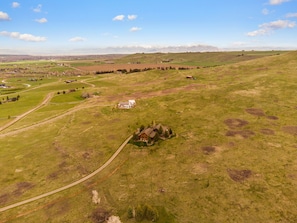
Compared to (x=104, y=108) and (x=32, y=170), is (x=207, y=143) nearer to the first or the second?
(x=32, y=170)

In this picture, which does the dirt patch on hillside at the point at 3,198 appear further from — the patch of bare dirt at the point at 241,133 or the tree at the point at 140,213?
the patch of bare dirt at the point at 241,133

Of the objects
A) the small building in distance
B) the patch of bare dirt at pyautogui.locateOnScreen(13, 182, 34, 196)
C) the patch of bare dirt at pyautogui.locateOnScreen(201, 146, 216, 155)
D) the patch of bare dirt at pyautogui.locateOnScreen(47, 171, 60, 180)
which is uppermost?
the small building in distance

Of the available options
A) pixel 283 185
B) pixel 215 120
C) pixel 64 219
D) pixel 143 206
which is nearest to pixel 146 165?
pixel 143 206

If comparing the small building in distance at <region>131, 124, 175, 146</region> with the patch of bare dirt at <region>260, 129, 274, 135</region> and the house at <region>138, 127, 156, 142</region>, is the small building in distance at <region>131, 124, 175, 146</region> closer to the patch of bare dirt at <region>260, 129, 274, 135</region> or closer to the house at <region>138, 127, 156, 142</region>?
the house at <region>138, 127, 156, 142</region>

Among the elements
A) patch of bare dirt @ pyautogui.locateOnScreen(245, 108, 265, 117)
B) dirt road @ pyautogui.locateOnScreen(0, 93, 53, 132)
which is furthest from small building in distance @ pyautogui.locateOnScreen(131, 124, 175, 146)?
dirt road @ pyautogui.locateOnScreen(0, 93, 53, 132)

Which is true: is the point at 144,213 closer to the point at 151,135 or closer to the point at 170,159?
the point at 170,159

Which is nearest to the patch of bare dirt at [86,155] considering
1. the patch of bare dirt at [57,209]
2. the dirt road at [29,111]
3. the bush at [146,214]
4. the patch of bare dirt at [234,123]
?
the patch of bare dirt at [57,209]
